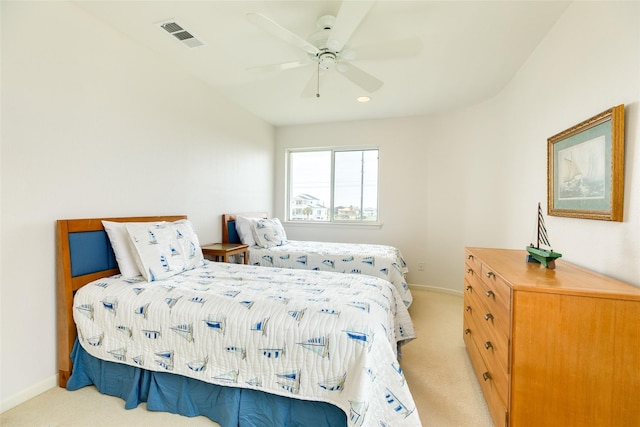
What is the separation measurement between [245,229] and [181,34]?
219 cm

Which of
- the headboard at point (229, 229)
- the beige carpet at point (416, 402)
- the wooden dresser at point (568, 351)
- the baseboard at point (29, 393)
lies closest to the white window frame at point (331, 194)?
the headboard at point (229, 229)

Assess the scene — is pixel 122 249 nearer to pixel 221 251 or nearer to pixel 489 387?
pixel 221 251

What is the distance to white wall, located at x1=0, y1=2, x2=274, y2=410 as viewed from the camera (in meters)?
1.67

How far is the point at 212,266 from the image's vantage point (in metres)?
2.49

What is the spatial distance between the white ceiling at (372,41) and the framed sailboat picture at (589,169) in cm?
95

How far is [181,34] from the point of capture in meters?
2.25

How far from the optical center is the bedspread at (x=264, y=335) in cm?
130

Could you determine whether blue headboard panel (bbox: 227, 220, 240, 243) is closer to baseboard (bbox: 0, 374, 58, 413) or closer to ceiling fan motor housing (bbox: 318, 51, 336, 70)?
baseboard (bbox: 0, 374, 58, 413)

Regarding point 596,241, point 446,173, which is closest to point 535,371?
point 596,241

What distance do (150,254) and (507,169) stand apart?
361 centimetres

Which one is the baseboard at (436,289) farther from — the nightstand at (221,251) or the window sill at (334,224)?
the nightstand at (221,251)

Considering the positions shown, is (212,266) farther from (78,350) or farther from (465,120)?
(465,120)

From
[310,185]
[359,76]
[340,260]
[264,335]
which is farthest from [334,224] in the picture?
[264,335]

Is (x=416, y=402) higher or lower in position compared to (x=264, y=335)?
lower
